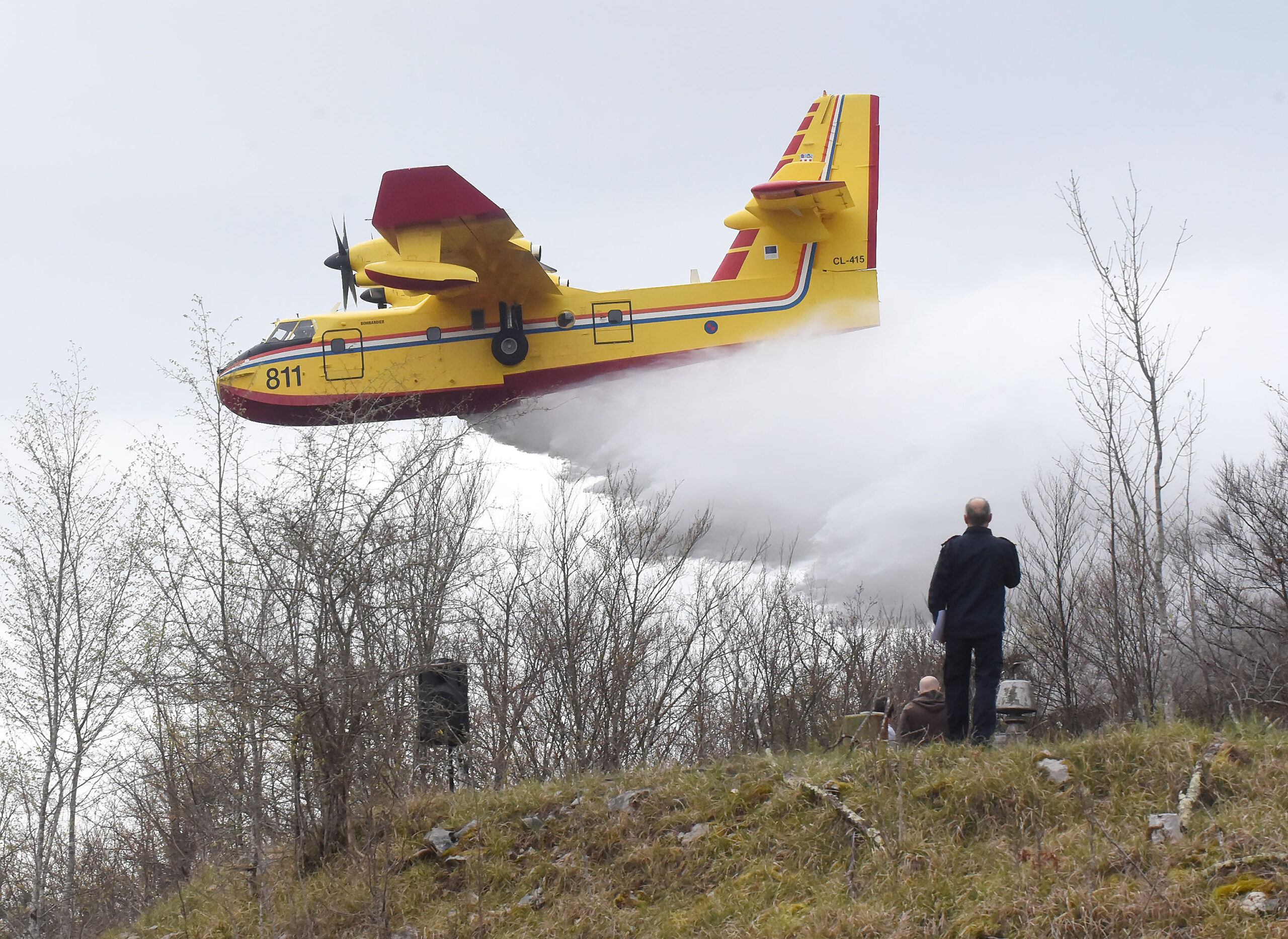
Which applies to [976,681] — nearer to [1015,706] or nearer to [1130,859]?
[1015,706]

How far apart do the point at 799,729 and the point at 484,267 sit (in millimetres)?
10994

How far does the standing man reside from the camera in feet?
25.4

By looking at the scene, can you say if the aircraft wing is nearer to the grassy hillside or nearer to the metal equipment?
the grassy hillside

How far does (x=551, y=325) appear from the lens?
1911cm

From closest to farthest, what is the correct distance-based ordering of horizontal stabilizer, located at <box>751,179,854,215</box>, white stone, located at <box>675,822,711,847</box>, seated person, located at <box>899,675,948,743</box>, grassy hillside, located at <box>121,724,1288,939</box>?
grassy hillside, located at <box>121,724,1288,939</box> → white stone, located at <box>675,822,711,847</box> → seated person, located at <box>899,675,948,743</box> → horizontal stabilizer, located at <box>751,179,854,215</box>

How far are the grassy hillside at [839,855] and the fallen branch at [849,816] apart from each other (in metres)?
0.05

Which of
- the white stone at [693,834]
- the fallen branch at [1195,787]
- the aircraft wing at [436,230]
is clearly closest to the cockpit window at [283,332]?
the aircraft wing at [436,230]

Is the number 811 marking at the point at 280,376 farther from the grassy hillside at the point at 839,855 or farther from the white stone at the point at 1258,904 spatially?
the white stone at the point at 1258,904

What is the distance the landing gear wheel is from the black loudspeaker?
9.29 metres

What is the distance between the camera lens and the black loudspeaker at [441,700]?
33.0 ft

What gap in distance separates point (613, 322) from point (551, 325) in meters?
1.10

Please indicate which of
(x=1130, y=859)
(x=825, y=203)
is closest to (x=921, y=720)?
(x=1130, y=859)

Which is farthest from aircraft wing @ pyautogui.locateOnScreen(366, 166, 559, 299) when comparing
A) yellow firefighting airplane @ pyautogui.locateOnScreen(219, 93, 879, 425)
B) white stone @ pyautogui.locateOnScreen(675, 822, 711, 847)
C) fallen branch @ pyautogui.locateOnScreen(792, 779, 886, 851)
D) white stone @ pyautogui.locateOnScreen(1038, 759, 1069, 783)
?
white stone @ pyautogui.locateOnScreen(1038, 759, 1069, 783)

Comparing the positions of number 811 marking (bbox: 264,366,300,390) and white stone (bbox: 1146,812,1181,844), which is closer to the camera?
white stone (bbox: 1146,812,1181,844)
